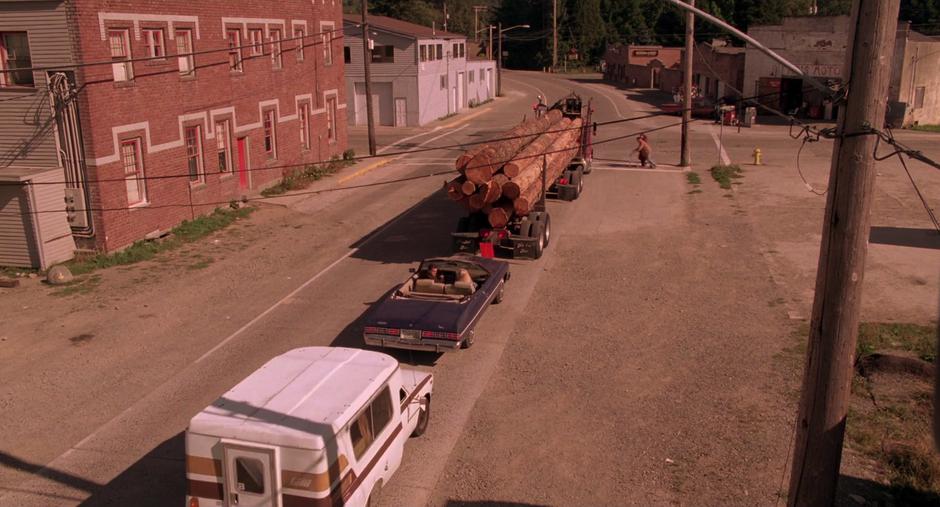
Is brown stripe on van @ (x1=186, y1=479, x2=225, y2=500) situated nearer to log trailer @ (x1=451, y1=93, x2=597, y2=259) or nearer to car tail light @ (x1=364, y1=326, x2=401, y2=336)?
car tail light @ (x1=364, y1=326, x2=401, y2=336)

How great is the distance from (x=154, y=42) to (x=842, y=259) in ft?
71.5

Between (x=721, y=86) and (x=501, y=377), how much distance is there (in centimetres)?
5159

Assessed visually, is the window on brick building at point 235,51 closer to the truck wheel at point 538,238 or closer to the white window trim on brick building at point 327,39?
the white window trim on brick building at point 327,39

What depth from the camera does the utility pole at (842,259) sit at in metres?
7.32

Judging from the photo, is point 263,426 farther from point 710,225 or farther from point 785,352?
point 710,225

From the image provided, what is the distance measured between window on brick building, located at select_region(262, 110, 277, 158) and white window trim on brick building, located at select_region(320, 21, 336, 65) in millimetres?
6245

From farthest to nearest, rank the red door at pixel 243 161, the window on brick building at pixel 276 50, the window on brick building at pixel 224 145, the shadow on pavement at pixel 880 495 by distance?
the window on brick building at pixel 276 50
the red door at pixel 243 161
the window on brick building at pixel 224 145
the shadow on pavement at pixel 880 495

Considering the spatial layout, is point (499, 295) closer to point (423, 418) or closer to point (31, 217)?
point (423, 418)

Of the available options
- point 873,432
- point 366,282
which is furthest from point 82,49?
point 873,432

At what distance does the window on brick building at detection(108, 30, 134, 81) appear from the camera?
882 inches

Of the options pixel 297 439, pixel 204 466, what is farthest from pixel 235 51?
pixel 297 439

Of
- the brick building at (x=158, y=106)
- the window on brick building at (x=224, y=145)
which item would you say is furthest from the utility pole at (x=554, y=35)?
the window on brick building at (x=224, y=145)

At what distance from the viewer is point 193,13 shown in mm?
26062

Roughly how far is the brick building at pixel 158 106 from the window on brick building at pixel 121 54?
28mm
